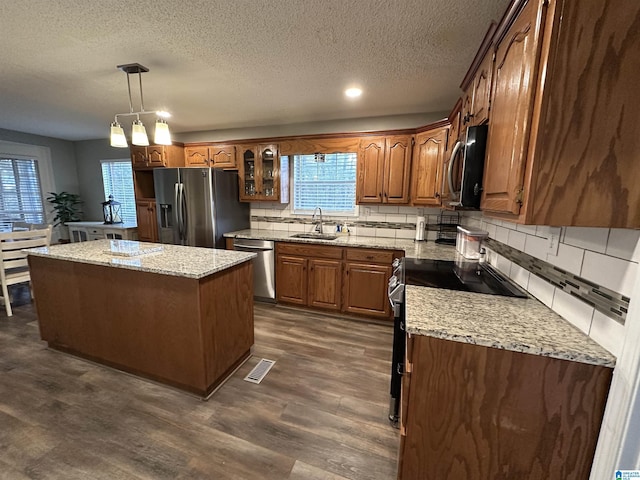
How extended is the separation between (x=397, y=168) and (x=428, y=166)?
0.35 m

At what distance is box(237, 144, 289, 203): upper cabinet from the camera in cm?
358

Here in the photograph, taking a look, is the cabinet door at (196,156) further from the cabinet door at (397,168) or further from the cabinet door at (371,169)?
the cabinet door at (397,168)

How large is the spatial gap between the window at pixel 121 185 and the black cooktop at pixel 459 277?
5.56 metres

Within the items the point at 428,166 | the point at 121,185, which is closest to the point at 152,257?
the point at 428,166

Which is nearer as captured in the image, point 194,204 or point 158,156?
point 194,204

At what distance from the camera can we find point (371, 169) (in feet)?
10.4

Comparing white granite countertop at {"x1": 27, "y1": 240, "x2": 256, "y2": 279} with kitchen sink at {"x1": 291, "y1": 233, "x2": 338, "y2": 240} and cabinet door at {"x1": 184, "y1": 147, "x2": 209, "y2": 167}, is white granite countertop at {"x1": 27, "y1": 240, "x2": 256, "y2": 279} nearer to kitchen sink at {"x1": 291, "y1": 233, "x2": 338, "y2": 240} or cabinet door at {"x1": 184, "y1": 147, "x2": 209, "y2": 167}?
kitchen sink at {"x1": 291, "y1": 233, "x2": 338, "y2": 240}

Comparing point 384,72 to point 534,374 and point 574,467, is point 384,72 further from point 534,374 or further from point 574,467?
point 574,467

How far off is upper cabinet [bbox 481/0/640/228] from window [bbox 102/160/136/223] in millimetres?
6158

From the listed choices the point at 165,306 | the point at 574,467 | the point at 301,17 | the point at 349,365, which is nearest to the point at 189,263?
the point at 165,306

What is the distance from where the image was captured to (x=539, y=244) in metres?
1.36

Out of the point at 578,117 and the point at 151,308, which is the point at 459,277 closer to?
the point at 578,117

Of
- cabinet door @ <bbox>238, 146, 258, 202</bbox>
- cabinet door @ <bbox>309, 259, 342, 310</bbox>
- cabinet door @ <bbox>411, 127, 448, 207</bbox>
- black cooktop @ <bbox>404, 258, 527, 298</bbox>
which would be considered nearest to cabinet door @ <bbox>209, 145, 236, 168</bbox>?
cabinet door @ <bbox>238, 146, 258, 202</bbox>

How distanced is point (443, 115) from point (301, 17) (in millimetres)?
2188
